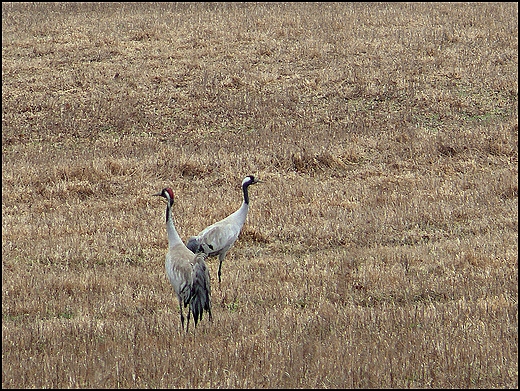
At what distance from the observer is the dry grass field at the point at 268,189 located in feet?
18.5

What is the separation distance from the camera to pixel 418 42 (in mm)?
24266

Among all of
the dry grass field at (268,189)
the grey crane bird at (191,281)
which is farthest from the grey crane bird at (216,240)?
the grey crane bird at (191,281)

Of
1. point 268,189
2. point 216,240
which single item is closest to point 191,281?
point 216,240

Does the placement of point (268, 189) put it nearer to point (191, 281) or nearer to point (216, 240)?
point (216, 240)

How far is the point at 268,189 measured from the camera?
13203mm

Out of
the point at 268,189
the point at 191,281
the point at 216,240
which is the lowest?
the point at 191,281

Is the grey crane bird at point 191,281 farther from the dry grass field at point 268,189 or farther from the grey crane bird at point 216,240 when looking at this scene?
the grey crane bird at point 216,240

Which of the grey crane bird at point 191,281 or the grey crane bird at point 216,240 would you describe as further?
the grey crane bird at point 216,240

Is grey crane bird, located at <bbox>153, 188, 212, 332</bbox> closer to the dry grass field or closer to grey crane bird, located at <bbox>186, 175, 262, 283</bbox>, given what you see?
the dry grass field

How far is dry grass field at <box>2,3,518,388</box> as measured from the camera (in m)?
5.63

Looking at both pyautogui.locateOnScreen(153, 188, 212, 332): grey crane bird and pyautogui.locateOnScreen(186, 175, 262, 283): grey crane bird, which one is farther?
pyautogui.locateOnScreen(186, 175, 262, 283): grey crane bird

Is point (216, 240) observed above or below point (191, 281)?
above

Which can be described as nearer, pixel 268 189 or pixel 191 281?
pixel 191 281

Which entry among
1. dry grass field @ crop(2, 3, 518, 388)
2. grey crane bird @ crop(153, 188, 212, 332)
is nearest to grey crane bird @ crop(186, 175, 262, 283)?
dry grass field @ crop(2, 3, 518, 388)
